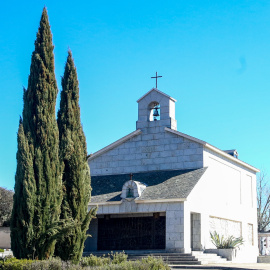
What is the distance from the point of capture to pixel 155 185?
2872cm

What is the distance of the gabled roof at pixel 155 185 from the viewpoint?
88.3 ft

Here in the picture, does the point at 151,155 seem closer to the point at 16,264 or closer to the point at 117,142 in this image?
the point at 117,142

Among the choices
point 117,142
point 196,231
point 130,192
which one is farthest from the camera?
point 117,142

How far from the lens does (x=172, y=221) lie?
1023 inches

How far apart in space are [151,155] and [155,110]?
2988 mm

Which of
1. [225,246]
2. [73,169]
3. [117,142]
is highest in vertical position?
[117,142]

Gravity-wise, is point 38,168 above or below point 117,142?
below

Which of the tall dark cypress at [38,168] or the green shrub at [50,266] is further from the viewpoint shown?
the tall dark cypress at [38,168]

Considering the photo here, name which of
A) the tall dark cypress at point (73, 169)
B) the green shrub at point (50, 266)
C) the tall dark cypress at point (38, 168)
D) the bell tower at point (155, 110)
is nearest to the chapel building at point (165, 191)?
the bell tower at point (155, 110)

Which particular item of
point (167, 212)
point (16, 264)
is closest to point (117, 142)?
point (167, 212)

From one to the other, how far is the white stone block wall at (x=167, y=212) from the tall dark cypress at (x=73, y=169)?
23.7 feet

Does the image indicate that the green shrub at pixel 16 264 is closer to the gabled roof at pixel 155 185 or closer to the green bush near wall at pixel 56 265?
the green bush near wall at pixel 56 265

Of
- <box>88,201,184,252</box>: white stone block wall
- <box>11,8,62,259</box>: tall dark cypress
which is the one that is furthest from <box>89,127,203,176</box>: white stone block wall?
<box>11,8,62,259</box>: tall dark cypress

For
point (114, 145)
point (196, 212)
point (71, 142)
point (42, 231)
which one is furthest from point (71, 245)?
point (114, 145)
